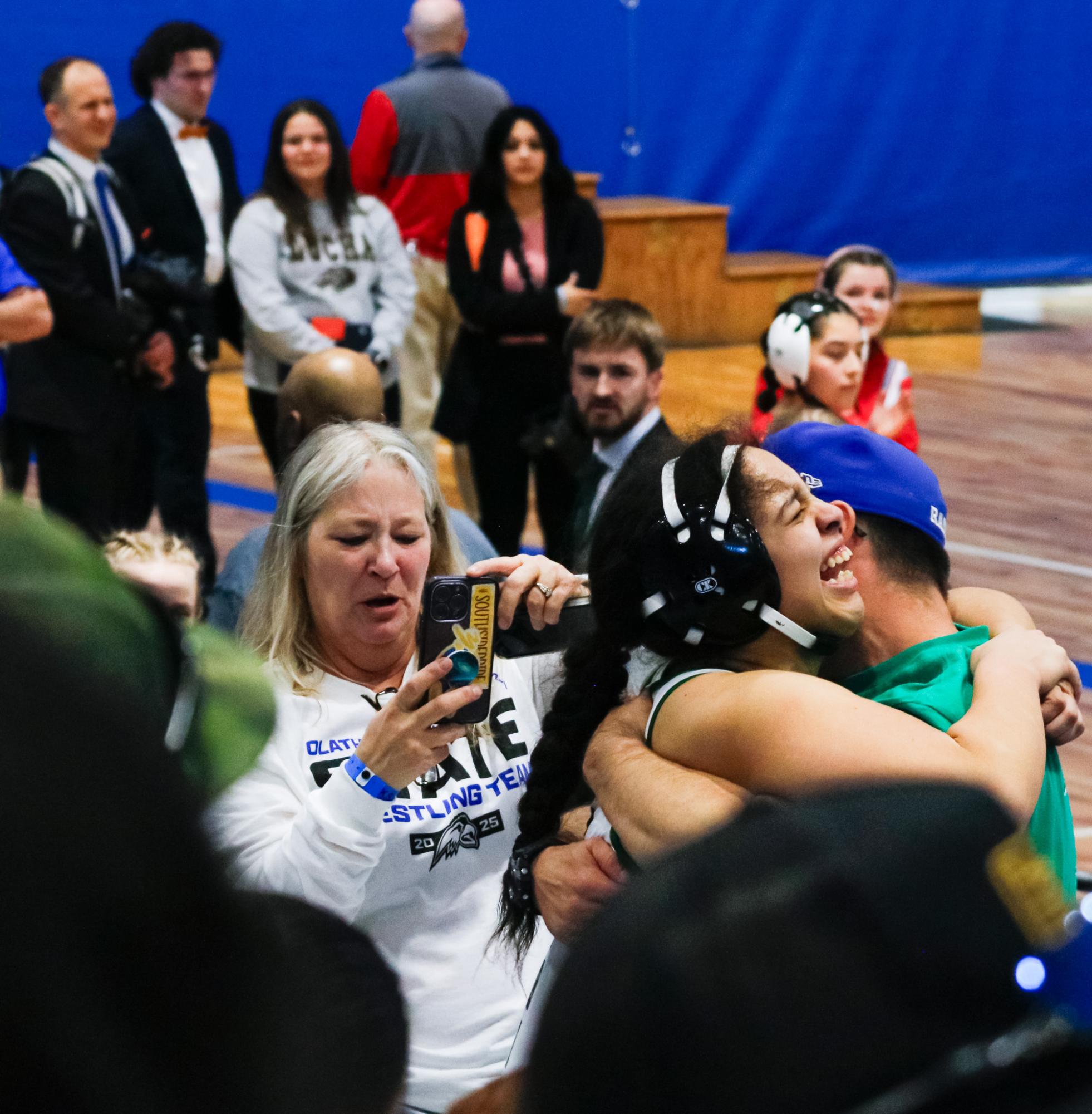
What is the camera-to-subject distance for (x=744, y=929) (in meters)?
0.61

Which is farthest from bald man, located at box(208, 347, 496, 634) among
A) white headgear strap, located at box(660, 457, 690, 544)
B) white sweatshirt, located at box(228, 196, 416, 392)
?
white sweatshirt, located at box(228, 196, 416, 392)

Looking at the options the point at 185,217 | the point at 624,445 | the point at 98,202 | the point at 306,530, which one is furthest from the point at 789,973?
the point at 185,217

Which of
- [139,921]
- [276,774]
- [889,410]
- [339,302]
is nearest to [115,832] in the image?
[139,921]

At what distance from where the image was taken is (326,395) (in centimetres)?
356

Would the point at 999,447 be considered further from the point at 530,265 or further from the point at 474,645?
the point at 474,645

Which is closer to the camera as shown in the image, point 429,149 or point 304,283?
point 304,283

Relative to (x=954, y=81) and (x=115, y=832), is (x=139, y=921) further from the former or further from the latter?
(x=954, y=81)

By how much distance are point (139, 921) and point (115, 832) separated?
4 cm

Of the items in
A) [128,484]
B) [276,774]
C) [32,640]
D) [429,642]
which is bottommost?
[128,484]

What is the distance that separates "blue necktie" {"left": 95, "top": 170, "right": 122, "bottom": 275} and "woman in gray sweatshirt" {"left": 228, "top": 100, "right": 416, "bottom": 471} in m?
0.62

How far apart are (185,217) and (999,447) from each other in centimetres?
434

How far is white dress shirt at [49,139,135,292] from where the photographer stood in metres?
5.01

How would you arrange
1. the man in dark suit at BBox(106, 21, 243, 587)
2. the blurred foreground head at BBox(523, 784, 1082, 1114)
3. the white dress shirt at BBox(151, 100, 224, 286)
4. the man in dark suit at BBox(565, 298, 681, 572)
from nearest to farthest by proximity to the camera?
the blurred foreground head at BBox(523, 784, 1082, 1114) < the man in dark suit at BBox(565, 298, 681, 572) < the man in dark suit at BBox(106, 21, 243, 587) < the white dress shirt at BBox(151, 100, 224, 286)

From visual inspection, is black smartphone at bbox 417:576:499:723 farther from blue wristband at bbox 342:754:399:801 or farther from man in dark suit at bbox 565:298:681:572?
man in dark suit at bbox 565:298:681:572
